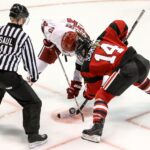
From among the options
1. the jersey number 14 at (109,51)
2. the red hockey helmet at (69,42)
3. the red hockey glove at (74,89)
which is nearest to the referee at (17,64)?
the red hockey helmet at (69,42)

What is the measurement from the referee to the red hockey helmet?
0.31 metres

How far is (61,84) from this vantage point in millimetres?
3736

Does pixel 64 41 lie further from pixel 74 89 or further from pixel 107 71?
pixel 74 89

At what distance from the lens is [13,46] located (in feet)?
8.39

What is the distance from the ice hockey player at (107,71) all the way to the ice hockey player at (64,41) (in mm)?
138

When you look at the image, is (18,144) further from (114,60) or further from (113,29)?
(113,29)

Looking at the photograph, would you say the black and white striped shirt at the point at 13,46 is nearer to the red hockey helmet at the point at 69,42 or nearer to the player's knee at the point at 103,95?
the red hockey helmet at the point at 69,42

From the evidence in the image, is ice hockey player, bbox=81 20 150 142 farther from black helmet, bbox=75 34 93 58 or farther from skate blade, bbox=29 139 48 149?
skate blade, bbox=29 139 48 149

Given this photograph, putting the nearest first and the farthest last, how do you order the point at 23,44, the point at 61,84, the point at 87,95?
1. the point at 23,44
2. the point at 87,95
3. the point at 61,84

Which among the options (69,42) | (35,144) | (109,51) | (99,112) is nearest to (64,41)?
(69,42)

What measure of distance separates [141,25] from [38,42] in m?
1.57

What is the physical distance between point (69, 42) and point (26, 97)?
489 mm

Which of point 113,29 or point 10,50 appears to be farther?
point 113,29

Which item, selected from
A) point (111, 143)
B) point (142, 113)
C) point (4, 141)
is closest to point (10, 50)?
point (4, 141)
